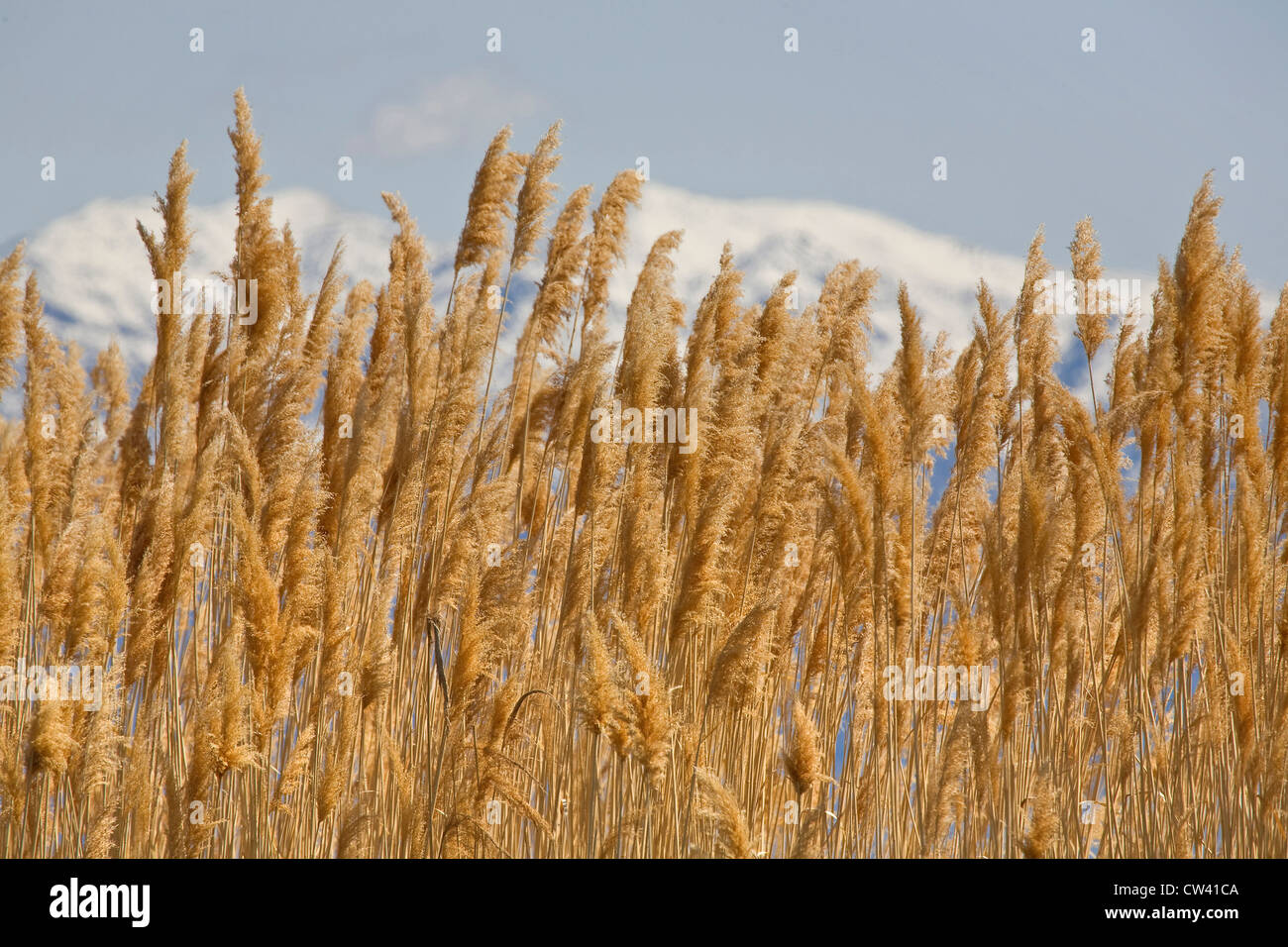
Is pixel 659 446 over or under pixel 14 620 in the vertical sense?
over

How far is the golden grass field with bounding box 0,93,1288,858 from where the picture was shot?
9.65ft

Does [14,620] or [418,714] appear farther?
[418,714]

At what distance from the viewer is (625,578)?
3156 mm

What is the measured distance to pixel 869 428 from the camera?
2904mm

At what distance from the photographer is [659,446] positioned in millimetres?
4023

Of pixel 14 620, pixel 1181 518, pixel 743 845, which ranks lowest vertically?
pixel 743 845

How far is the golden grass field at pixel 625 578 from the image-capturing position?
2.94 m

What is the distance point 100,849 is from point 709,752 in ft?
6.19
